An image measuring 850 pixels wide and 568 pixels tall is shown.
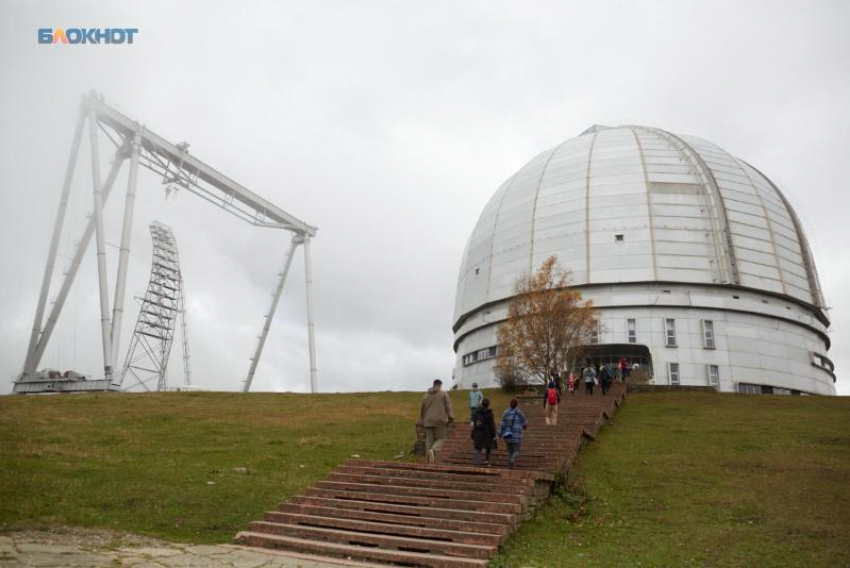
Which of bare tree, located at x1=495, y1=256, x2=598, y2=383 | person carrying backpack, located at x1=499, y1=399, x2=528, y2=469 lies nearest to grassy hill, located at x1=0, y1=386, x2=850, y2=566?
person carrying backpack, located at x1=499, y1=399, x2=528, y2=469

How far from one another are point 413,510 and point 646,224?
4205 cm

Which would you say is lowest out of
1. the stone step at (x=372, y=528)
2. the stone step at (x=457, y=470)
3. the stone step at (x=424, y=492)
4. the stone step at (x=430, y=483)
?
the stone step at (x=372, y=528)

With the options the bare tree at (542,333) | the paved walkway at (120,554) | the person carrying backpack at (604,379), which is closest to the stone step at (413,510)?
the paved walkway at (120,554)

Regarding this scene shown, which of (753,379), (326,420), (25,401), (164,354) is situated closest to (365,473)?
(326,420)

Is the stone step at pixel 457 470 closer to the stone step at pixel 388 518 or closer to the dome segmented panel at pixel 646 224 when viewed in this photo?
the stone step at pixel 388 518

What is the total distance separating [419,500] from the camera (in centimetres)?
1210

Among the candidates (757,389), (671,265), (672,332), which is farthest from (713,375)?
(671,265)

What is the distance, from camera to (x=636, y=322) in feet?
154

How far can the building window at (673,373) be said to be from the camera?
1759 inches

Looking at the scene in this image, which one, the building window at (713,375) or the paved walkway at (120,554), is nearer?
the paved walkway at (120,554)

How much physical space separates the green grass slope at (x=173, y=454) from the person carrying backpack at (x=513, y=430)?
4.78 m

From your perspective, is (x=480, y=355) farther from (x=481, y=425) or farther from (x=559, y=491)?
(x=559, y=491)

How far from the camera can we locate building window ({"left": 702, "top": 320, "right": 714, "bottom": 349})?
4616cm

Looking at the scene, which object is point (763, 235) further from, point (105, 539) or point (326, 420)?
point (105, 539)
